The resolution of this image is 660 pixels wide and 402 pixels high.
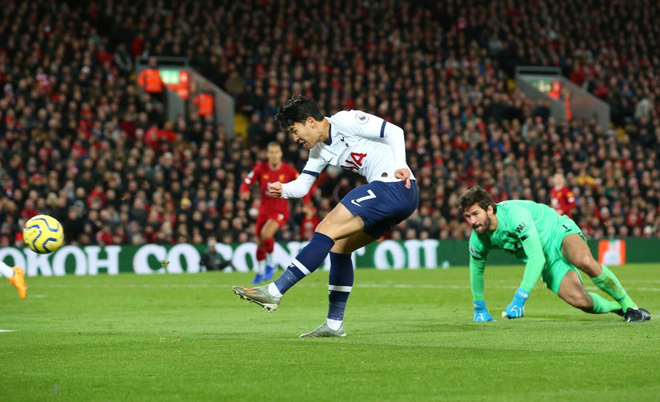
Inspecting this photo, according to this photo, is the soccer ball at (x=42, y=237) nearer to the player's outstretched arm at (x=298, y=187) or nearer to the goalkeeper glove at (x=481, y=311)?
the player's outstretched arm at (x=298, y=187)

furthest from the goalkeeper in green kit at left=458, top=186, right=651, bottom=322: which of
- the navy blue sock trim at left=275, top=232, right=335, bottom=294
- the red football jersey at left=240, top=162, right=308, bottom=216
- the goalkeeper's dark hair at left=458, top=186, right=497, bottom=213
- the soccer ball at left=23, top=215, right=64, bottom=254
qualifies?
the red football jersey at left=240, top=162, right=308, bottom=216

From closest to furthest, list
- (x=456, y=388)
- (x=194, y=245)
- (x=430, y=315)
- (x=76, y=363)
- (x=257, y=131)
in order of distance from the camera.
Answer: (x=456, y=388) → (x=76, y=363) → (x=430, y=315) → (x=194, y=245) → (x=257, y=131)

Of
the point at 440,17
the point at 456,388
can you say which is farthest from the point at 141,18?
the point at 456,388

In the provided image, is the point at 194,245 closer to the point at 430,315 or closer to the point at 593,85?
the point at 430,315

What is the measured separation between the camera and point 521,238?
912 cm

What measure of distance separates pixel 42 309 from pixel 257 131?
13476 mm

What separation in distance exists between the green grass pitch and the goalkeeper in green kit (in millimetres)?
250

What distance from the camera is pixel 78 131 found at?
2291cm

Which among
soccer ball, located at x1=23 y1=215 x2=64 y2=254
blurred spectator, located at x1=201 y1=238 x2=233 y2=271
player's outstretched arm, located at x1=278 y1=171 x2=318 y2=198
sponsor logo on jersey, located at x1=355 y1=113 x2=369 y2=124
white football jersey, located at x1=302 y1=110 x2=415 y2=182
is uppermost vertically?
sponsor logo on jersey, located at x1=355 y1=113 x2=369 y2=124

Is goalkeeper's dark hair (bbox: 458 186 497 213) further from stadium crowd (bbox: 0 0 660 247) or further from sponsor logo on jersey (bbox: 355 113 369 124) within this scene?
stadium crowd (bbox: 0 0 660 247)

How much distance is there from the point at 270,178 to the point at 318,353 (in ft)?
34.4

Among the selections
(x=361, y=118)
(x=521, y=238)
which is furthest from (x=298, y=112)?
(x=521, y=238)

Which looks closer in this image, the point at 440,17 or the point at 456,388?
the point at 456,388

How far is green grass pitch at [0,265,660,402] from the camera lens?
5.62 meters
